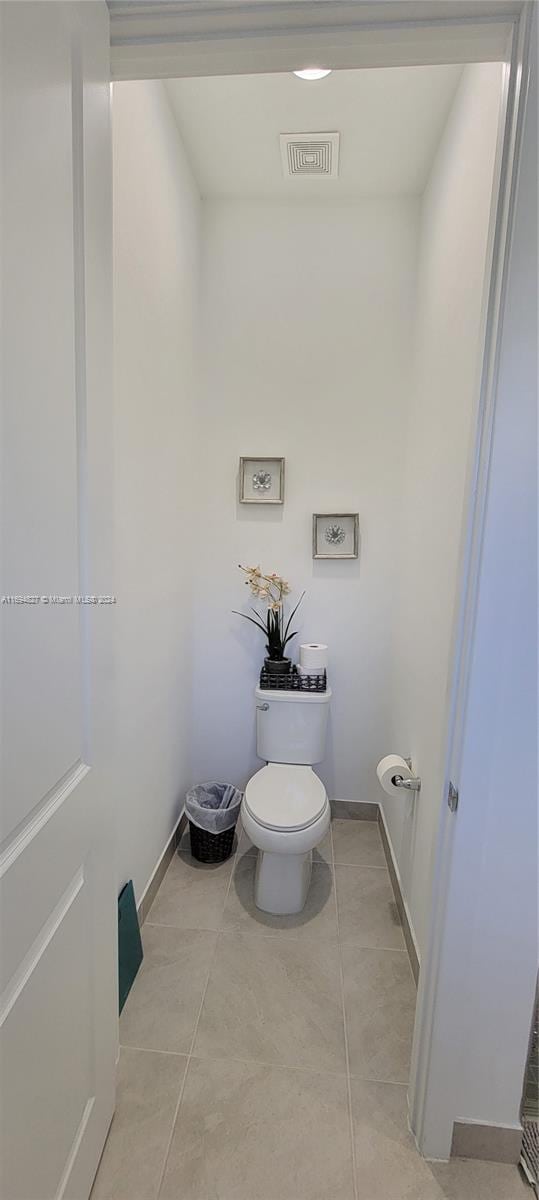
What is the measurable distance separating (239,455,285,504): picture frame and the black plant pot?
70cm

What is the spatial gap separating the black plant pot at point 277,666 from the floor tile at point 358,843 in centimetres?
79

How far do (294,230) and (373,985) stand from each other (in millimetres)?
2757

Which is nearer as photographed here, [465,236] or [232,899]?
[465,236]

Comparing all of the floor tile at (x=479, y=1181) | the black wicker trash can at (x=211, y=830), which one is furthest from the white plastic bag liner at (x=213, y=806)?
the floor tile at (x=479, y=1181)

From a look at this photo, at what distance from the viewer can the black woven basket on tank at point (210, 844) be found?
7.07 ft

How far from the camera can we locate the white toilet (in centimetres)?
180

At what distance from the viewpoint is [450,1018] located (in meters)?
1.14

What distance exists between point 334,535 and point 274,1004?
5.54 ft

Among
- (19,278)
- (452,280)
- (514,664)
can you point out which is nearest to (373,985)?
(514,664)

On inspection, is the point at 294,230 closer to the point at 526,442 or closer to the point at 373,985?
the point at 526,442

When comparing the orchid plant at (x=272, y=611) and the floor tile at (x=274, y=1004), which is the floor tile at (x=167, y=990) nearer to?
the floor tile at (x=274, y=1004)

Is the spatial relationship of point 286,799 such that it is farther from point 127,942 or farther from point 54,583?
point 54,583

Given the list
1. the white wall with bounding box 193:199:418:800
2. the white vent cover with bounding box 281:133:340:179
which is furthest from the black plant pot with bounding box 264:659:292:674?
the white vent cover with bounding box 281:133:340:179

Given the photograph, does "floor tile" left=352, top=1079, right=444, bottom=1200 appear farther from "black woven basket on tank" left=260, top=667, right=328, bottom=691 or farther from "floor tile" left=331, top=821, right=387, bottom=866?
"black woven basket on tank" left=260, top=667, right=328, bottom=691
